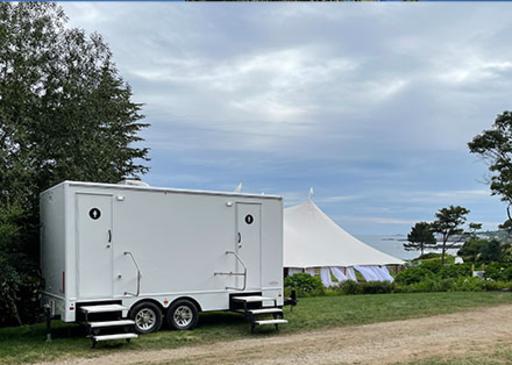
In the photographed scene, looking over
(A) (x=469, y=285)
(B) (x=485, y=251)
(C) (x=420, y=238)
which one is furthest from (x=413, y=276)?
(C) (x=420, y=238)

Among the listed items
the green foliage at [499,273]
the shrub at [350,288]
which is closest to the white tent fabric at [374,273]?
the green foliage at [499,273]

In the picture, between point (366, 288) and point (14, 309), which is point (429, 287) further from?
point (14, 309)

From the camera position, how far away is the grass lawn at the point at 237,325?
8.77m

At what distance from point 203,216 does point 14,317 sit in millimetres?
4718


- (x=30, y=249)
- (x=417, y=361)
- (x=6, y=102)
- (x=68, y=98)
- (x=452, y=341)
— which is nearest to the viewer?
(x=417, y=361)

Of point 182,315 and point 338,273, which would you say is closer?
point 182,315

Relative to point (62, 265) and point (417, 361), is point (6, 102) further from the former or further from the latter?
point (417, 361)

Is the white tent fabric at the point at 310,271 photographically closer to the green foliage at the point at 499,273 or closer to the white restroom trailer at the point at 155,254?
the green foliage at the point at 499,273

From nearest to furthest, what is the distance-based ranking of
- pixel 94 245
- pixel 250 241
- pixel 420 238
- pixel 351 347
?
1. pixel 351 347
2. pixel 94 245
3. pixel 250 241
4. pixel 420 238

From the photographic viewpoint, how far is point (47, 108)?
1270 cm

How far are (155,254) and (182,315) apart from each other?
1.23m

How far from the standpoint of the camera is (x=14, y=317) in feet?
38.7

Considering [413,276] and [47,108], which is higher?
[47,108]

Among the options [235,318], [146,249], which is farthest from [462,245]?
[146,249]
